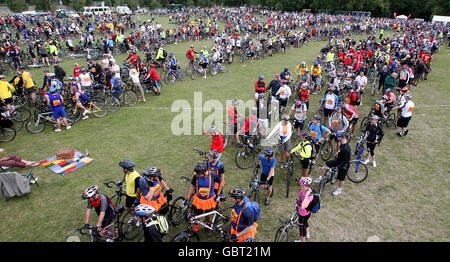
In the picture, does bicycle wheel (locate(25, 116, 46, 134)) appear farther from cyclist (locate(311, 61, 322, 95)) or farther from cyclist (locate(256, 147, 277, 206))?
cyclist (locate(311, 61, 322, 95))

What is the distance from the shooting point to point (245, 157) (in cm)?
988

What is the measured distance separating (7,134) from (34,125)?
1028 mm

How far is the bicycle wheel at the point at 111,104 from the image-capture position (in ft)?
44.7

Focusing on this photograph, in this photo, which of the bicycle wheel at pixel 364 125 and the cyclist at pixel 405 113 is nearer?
the cyclist at pixel 405 113

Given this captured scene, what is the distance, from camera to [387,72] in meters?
15.9

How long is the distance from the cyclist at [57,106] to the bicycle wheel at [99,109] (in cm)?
151

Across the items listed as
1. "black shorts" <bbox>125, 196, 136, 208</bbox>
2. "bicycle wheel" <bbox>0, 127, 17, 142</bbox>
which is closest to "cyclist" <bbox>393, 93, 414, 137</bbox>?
"black shorts" <bbox>125, 196, 136, 208</bbox>

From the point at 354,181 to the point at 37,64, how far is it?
79.5 ft

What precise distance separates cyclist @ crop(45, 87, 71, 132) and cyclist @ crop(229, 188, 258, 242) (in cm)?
958

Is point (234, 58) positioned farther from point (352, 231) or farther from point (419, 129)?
point (352, 231)

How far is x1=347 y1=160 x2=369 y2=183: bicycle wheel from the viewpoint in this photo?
28.5 ft

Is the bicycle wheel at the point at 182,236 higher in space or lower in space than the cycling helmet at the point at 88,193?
lower

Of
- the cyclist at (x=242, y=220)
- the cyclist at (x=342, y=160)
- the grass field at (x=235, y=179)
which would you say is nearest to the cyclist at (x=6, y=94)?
the grass field at (x=235, y=179)

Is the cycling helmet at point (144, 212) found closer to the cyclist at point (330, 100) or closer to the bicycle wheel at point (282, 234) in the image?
the bicycle wheel at point (282, 234)
